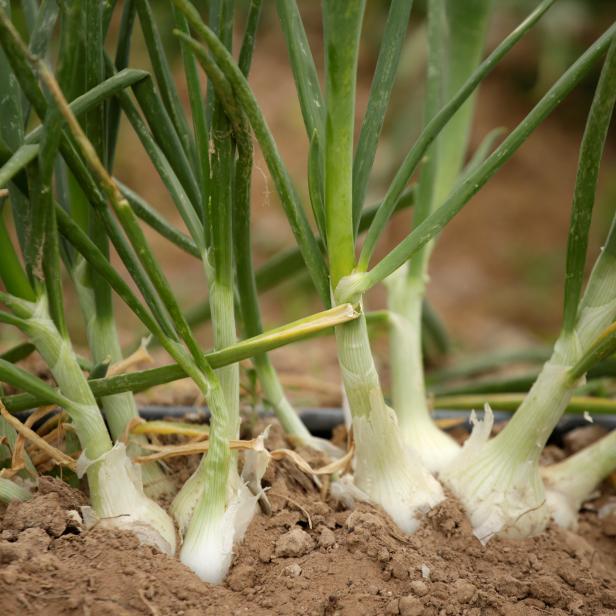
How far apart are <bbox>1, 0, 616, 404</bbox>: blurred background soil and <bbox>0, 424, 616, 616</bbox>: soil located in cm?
124

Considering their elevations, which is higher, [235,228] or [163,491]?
[235,228]

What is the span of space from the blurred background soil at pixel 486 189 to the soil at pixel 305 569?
4.06 feet

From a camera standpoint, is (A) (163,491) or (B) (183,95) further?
(B) (183,95)

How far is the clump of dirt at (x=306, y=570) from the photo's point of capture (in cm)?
60

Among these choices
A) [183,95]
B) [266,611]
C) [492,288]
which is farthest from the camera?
[183,95]

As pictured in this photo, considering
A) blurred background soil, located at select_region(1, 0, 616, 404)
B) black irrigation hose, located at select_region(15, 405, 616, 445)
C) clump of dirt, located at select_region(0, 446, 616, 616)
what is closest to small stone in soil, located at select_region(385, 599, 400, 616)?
clump of dirt, located at select_region(0, 446, 616, 616)

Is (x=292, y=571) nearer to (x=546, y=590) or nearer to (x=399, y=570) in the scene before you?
(x=399, y=570)

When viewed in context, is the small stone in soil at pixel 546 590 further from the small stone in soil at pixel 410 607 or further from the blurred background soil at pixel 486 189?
the blurred background soil at pixel 486 189

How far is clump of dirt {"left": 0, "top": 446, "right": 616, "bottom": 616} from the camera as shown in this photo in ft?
1.97

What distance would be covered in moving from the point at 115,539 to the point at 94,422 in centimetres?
9

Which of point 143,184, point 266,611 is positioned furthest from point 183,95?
point 266,611

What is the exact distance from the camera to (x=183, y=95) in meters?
2.94

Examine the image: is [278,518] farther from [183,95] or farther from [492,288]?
[183,95]

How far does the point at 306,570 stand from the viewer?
659mm
